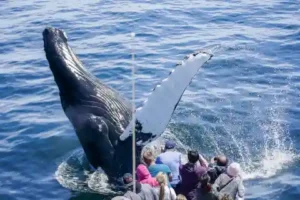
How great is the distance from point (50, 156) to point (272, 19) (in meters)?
17.4

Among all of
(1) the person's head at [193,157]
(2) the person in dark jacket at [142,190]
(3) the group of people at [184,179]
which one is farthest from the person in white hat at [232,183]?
(2) the person in dark jacket at [142,190]

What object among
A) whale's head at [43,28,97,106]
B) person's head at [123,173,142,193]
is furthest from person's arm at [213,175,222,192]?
whale's head at [43,28,97,106]

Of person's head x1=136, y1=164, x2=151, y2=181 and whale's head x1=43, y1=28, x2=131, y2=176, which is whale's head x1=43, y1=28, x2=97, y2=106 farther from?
person's head x1=136, y1=164, x2=151, y2=181

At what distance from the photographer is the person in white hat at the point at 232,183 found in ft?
41.1

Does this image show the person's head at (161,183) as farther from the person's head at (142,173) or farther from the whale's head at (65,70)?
the whale's head at (65,70)

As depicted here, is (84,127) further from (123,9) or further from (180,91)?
(123,9)

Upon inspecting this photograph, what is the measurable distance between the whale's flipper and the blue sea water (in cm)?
130

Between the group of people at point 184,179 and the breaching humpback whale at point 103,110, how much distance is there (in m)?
0.67

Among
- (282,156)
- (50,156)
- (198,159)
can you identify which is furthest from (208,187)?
(50,156)

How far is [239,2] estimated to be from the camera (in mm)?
35250

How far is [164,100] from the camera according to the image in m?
12.7

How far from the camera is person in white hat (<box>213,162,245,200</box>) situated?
493 inches

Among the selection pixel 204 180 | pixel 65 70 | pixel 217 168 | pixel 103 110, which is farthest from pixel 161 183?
pixel 65 70

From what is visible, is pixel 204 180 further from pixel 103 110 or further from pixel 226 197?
pixel 103 110
